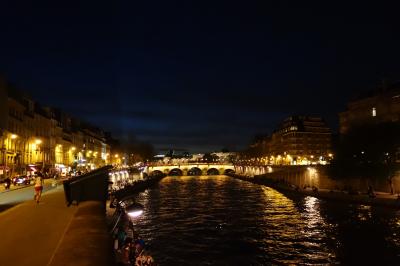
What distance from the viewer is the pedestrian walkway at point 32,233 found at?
11.5 m

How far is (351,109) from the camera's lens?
11319cm

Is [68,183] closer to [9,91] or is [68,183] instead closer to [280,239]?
[280,239]

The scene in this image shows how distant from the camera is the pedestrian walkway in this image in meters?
11.5

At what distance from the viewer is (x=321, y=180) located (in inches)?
3553

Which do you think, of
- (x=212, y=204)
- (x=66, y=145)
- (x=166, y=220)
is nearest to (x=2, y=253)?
(x=166, y=220)

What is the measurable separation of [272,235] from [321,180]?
5481 centimetres

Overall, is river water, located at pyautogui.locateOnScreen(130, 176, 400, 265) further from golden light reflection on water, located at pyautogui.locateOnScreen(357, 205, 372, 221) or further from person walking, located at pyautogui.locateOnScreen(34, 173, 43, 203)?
person walking, located at pyautogui.locateOnScreen(34, 173, 43, 203)

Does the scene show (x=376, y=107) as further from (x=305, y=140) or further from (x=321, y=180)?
(x=305, y=140)

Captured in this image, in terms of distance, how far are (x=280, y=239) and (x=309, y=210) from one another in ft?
71.6

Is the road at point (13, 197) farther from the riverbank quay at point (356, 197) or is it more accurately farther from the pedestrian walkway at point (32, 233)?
the riverbank quay at point (356, 197)

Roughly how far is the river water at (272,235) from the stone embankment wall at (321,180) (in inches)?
506

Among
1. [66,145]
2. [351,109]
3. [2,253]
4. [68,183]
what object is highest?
[351,109]

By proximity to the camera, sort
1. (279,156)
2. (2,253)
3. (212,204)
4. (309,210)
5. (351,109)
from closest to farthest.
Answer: (2,253) < (309,210) < (212,204) < (351,109) < (279,156)

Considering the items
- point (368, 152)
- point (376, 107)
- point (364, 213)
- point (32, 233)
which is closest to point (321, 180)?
point (368, 152)
